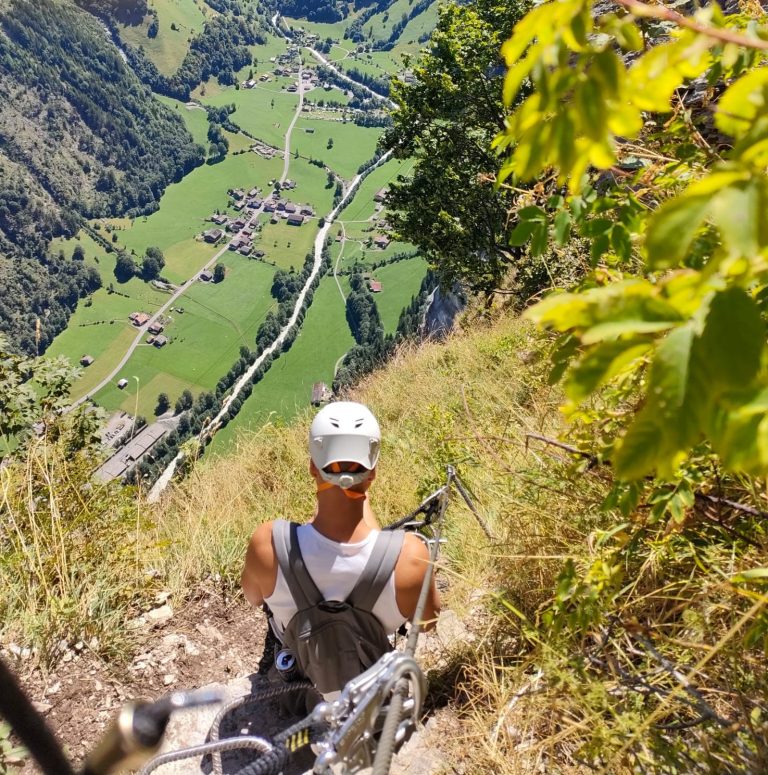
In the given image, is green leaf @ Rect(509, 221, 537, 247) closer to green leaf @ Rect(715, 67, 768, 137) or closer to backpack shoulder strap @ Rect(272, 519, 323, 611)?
green leaf @ Rect(715, 67, 768, 137)

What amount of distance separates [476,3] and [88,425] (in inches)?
572

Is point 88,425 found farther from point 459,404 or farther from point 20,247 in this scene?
point 20,247

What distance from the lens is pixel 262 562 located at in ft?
9.07

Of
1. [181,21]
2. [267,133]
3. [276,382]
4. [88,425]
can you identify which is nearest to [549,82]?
[88,425]

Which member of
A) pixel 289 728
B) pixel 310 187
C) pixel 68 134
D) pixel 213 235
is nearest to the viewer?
pixel 289 728

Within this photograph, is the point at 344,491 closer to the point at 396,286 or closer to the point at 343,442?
the point at 343,442

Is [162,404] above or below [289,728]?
below

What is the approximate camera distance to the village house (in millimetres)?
126688

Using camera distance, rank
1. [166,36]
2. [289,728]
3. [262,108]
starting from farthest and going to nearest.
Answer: [166,36]
[262,108]
[289,728]

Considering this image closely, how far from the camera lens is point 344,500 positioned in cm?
268

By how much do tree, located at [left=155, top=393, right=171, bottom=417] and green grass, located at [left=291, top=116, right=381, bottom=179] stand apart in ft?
254

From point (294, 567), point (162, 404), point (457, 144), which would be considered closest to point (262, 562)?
point (294, 567)

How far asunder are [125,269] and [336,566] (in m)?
136

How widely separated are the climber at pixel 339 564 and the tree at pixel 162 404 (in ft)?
298
